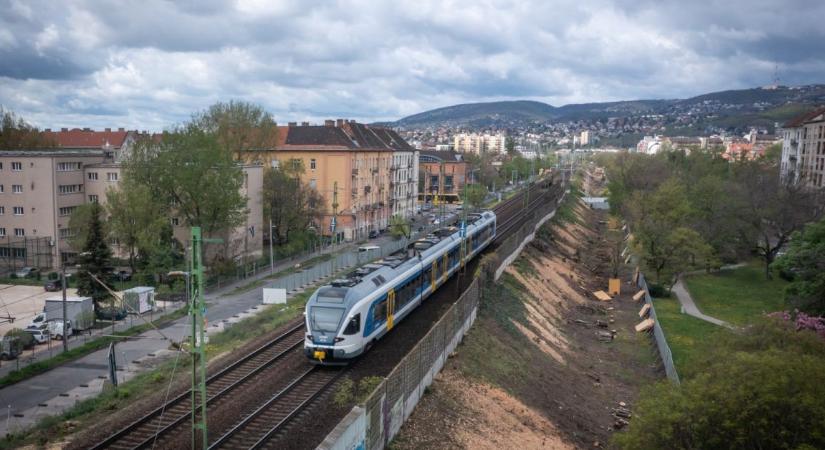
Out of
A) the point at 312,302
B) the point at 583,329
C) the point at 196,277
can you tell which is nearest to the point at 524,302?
the point at 583,329

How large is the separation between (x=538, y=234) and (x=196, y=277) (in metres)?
56.3

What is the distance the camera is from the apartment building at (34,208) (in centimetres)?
5597

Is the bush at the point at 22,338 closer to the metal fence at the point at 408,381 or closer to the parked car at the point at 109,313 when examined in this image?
the parked car at the point at 109,313

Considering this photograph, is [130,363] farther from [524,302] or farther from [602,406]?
[524,302]

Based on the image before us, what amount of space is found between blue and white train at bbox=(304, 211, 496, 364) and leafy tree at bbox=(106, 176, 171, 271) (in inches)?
953

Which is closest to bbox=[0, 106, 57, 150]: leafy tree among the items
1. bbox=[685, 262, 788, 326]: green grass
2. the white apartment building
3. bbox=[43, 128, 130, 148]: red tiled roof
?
bbox=[43, 128, 130, 148]: red tiled roof

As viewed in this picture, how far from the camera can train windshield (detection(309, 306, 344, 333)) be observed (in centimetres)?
2181

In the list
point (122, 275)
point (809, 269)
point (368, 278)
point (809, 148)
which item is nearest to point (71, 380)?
point (368, 278)

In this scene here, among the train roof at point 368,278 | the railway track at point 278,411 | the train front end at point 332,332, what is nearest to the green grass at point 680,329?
the train roof at point 368,278

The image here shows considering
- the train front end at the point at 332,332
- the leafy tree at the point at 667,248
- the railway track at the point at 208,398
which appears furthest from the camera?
the leafy tree at the point at 667,248

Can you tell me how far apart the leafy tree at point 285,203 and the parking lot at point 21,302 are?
1804 cm

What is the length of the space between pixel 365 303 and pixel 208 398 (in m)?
6.03

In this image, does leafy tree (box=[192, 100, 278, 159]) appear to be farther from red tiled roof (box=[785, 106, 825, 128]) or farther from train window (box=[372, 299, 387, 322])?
red tiled roof (box=[785, 106, 825, 128])

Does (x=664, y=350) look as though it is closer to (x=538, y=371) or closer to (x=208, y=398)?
(x=538, y=371)
